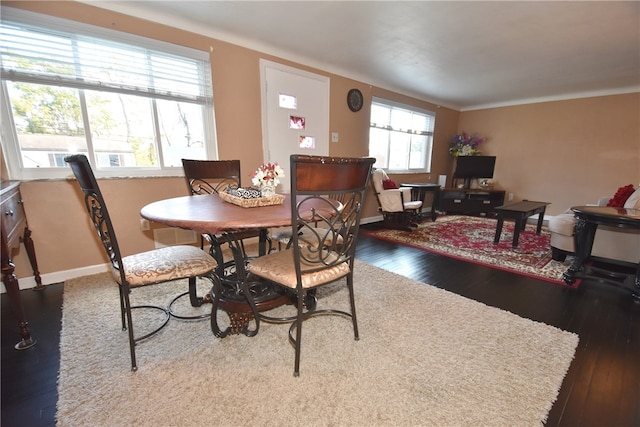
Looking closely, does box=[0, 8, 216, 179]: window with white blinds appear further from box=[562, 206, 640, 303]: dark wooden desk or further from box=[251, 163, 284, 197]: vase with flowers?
box=[562, 206, 640, 303]: dark wooden desk

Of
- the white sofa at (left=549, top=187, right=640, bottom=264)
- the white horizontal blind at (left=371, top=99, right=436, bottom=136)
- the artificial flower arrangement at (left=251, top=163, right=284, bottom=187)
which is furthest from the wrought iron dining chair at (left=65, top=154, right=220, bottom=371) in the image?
the white horizontal blind at (left=371, top=99, right=436, bottom=136)

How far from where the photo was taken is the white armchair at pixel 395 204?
3.96m

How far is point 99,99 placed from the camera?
222 cm

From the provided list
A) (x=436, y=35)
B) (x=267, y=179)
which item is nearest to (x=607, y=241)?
(x=436, y=35)

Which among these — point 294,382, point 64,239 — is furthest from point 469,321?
point 64,239

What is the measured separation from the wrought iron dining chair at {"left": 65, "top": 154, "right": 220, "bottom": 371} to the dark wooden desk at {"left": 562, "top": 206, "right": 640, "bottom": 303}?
2865 mm

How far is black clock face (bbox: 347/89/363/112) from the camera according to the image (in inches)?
156

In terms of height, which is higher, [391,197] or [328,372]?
[391,197]

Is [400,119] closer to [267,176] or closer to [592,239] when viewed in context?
[592,239]

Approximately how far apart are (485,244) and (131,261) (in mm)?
3739

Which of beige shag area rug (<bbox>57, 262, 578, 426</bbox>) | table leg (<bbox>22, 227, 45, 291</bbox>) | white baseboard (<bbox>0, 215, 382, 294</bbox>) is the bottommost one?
beige shag area rug (<bbox>57, 262, 578, 426</bbox>)

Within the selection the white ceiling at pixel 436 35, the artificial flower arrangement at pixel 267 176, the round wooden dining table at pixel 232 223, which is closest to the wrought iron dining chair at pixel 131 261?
the round wooden dining table at pixel 232 223

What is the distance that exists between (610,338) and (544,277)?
0.91 meters

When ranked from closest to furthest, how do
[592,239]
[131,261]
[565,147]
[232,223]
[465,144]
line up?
[232,223] < [131,261] < [592,239] < [565,147] < [465,144]
